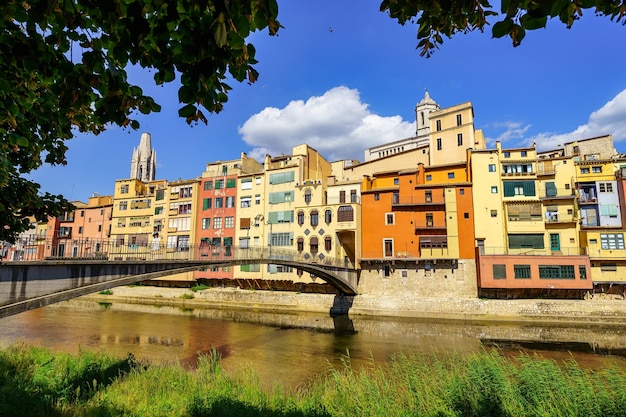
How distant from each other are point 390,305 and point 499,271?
35.3 feet

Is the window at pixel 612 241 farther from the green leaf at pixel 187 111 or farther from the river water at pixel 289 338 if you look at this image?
the green leaf at pixel 187 111

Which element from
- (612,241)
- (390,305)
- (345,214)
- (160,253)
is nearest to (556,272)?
(612,241)

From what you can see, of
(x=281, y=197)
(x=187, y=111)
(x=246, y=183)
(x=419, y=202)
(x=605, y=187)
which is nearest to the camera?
(x=187, y=111)

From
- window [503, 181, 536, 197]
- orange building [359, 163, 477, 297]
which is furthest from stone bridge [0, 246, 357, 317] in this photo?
window [503, 181, 536, 197]

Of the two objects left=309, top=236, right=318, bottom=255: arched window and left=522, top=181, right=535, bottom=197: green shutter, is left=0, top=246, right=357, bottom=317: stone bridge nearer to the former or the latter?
left=309, top=236, right=318, bottom=255: arched window

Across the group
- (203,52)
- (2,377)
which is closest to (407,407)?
(203,52)

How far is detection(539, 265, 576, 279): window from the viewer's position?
3269cm

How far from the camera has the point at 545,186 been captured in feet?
123

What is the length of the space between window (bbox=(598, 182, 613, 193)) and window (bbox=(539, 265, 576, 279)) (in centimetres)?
1002

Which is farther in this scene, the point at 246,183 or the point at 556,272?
the point at 246,183

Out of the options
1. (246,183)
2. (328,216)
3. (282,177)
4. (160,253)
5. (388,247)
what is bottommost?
(160,253)

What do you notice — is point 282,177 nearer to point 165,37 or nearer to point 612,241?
point 612,241

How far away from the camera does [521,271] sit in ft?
111

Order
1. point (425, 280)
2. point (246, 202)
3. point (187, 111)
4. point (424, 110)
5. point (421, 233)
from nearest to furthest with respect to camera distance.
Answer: point (187, 111) → point (425, 280) → point (421, 233) → point (246, 202) → point (424, 110)
